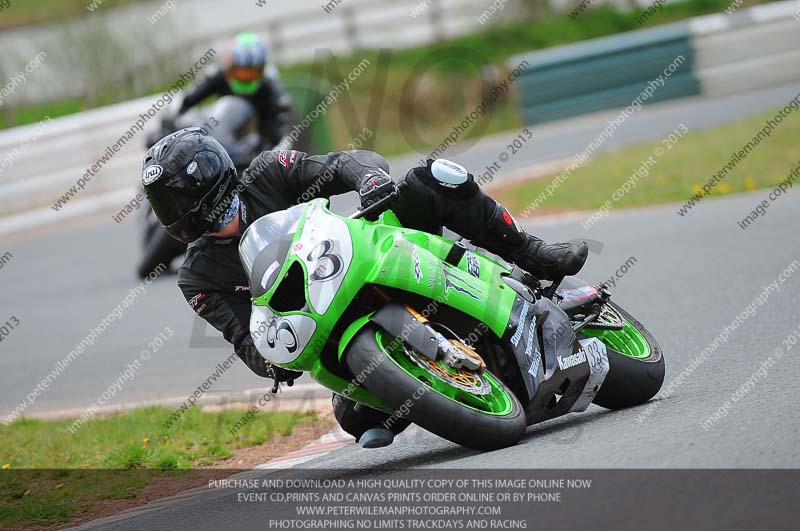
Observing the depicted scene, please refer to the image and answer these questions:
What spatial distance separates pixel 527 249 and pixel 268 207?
50.0 inches

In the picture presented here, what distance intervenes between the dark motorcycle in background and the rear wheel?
18.2 feet

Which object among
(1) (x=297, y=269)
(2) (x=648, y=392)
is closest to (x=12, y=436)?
(1) (x=297, y=269)

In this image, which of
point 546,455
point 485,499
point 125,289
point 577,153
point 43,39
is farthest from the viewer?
point 43,39

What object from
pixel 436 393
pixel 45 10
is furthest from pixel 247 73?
pixel 45 10

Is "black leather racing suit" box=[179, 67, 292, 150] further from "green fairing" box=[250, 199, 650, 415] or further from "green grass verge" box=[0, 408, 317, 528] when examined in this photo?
"green fairing" box=[250, 199, 650, 415]

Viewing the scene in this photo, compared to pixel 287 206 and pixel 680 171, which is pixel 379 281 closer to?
pixel 287 206

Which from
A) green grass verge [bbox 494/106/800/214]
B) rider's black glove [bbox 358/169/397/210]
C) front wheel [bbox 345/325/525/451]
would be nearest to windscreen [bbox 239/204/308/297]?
rider's black glove [bbox 358/169/397/210]

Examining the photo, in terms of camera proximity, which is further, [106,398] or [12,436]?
[106,398]

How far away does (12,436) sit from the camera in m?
7.88

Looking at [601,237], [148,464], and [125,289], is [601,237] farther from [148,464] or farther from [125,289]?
[148,464]

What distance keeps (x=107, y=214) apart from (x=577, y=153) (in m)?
7.34

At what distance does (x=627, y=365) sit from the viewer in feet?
18.6

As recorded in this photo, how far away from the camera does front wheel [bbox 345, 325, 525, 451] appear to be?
15.4ft

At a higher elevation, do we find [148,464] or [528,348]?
[528,348]
